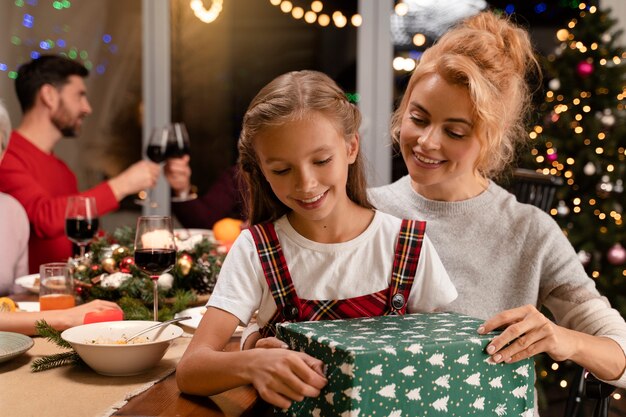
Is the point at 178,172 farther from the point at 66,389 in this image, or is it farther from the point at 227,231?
the point at 66,389

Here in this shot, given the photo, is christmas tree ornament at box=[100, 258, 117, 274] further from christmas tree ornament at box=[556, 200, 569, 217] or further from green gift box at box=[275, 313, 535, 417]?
christmas tree ornament at box=[556, 200, 569, 217]

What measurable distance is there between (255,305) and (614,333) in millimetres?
739

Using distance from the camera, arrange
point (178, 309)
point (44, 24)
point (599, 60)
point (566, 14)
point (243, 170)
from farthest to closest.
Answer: point (566, 14)
point (44, 24)
point (599, 60)
point (178, 309)
point (243, 170)

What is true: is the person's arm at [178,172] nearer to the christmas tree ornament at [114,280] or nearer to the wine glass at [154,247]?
the christmas tree ornament at [114,280]

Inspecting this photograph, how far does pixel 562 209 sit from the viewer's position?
13.3 feet

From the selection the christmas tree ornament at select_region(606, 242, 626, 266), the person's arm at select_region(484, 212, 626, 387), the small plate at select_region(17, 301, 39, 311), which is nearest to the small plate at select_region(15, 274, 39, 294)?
the small plate at select_region(17, 301, 39, 311)

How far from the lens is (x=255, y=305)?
1.36 metres

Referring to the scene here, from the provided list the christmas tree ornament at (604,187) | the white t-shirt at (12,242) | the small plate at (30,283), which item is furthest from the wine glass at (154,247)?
the christmas tree ornament at (604,187)

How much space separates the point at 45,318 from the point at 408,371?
928mm

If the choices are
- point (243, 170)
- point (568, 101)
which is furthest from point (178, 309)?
point (568, 101)

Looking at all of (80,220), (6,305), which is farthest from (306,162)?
(80,220)

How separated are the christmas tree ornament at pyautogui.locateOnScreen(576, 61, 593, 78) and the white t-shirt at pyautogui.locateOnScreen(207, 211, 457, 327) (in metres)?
3.01

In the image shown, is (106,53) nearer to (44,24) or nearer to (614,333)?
(44,24)

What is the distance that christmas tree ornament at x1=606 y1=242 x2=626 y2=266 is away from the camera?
394 centimetres
